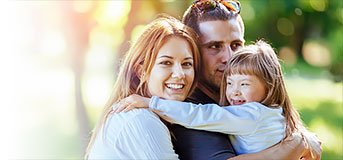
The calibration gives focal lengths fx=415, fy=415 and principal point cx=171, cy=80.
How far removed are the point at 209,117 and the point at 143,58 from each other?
36 cm

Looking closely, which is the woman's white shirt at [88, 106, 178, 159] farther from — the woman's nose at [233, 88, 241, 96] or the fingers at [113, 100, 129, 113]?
the woman's nose at [233, 88, 241, 96]

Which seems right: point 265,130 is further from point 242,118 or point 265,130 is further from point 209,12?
point 209,12

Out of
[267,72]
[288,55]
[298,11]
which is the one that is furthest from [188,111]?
[298,11]

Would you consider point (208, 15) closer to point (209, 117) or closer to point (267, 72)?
point (267, 72)

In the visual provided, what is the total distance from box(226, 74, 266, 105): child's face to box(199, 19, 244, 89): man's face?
329mm

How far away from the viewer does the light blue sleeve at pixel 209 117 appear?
1.52m

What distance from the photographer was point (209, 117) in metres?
1.54

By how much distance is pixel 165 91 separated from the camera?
5.31 feet

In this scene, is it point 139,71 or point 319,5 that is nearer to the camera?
point 139,71

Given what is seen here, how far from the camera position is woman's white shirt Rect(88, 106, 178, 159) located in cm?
139

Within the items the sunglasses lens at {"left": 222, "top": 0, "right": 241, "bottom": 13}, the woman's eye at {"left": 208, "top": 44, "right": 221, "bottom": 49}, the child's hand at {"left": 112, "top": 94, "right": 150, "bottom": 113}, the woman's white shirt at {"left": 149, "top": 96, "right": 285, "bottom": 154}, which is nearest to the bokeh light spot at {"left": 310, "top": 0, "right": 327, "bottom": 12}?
the sunglasses lens at {"left": 222, "top": 0, "right": 241, "bottom": 13}

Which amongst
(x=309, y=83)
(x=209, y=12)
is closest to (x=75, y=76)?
(x=209, y=12)

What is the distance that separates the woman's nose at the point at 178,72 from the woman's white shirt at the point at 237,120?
110mm

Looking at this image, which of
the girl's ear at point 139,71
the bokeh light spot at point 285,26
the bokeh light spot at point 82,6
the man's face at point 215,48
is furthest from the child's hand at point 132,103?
the bokeh light spot at point 285,26
